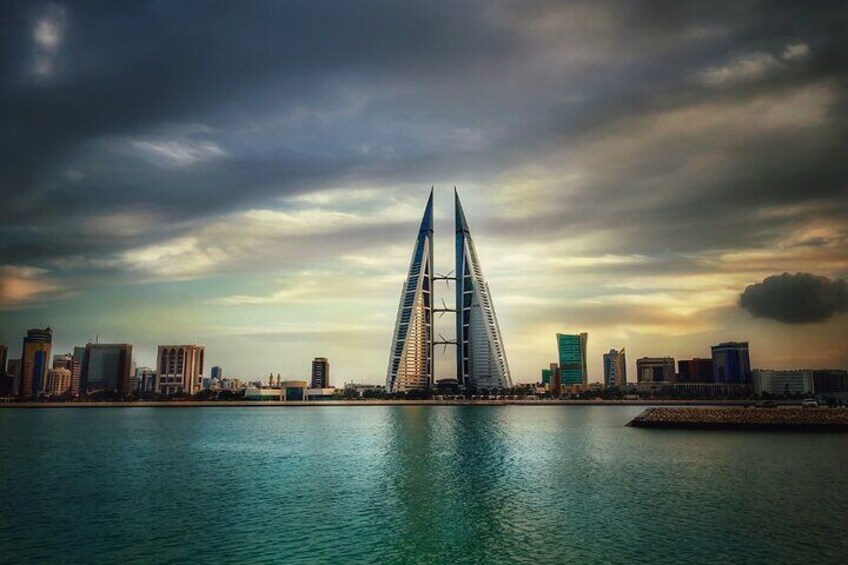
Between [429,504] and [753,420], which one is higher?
[753,420]

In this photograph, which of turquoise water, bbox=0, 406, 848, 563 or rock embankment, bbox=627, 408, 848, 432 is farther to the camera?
rock embankment, bbox=627, 408, 848, 432

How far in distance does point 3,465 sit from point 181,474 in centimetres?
1960

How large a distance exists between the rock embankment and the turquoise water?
22065 mm

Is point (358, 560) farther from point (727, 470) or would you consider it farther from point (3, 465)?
point (3, 465)

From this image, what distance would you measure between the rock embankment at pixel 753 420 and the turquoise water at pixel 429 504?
22.1m

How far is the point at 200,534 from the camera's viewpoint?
95.8 ft

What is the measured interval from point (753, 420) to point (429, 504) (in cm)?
7591

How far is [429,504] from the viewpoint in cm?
3594

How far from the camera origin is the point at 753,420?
91.2m

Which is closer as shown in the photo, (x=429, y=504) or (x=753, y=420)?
(x=429, y=504)

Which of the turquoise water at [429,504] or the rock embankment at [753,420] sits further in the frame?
the rock embankment at [753,420]

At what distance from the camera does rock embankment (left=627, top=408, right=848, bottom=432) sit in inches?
3442

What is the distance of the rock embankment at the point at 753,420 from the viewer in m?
87.4

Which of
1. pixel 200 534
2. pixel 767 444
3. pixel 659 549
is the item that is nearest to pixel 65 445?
pixel 200 534
